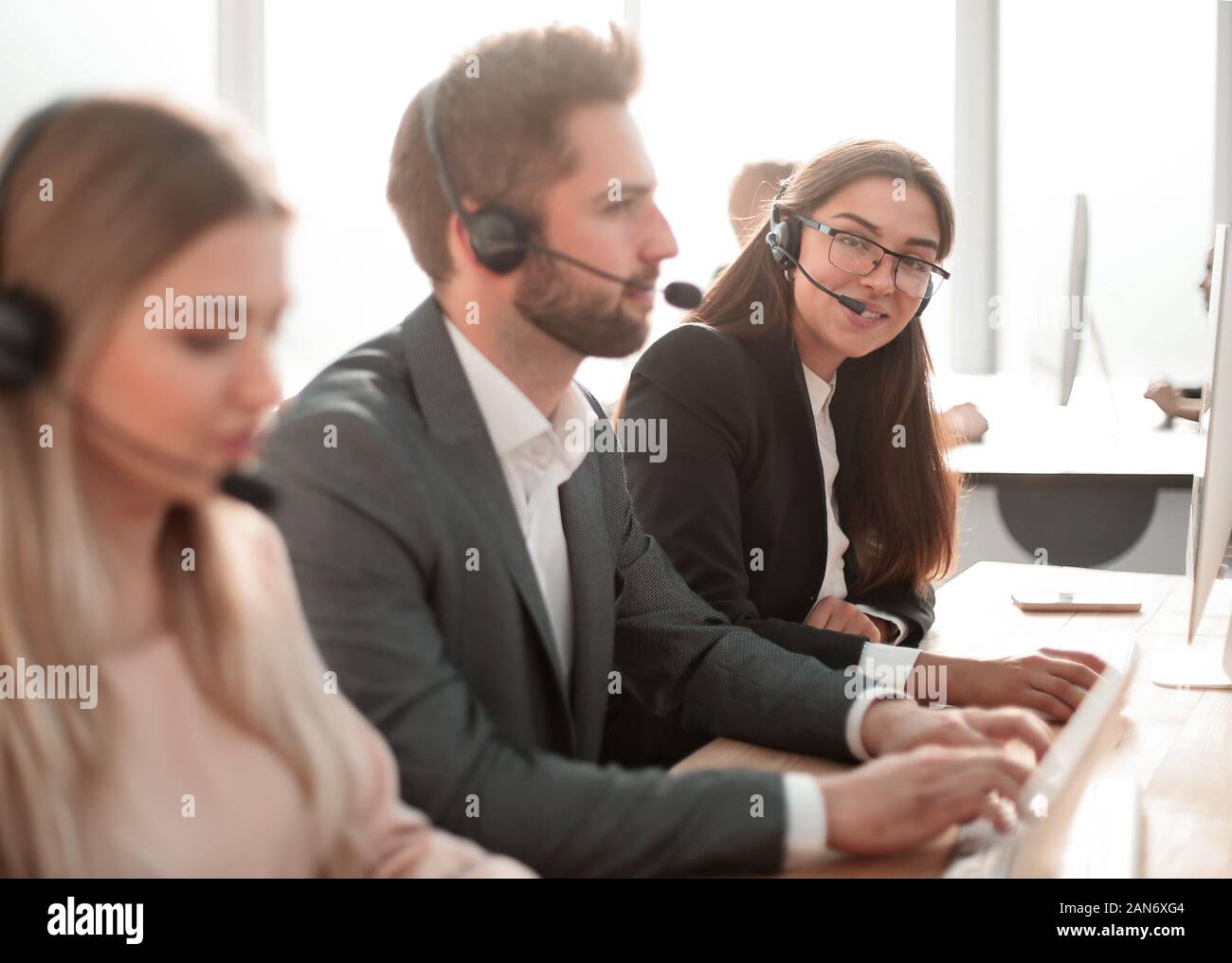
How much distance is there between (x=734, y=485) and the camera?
65.9 inches

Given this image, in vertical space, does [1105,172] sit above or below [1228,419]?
above

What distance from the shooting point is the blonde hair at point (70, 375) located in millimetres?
592

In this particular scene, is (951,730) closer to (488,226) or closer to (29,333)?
(488,226)

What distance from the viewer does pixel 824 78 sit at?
4.18 metres

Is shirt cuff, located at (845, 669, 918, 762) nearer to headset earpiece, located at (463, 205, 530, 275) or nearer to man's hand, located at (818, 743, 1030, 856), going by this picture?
man's hand, located at (818, 743, 1030, 856)

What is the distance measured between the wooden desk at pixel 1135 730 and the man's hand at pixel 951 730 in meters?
0.05

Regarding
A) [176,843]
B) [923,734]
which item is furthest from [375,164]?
[176,843]

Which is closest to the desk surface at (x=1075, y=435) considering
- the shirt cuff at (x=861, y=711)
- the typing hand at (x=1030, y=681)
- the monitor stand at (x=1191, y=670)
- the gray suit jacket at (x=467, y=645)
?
the monitor stand at (x=1191, y=670)

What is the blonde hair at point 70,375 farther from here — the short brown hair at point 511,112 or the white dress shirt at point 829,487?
the white dress shirt at point 829,487

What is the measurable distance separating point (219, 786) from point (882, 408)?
1.43 m

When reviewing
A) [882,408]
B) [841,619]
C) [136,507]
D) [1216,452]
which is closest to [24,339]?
[136,507]

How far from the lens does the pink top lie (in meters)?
0.65

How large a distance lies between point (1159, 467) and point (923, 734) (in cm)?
215
